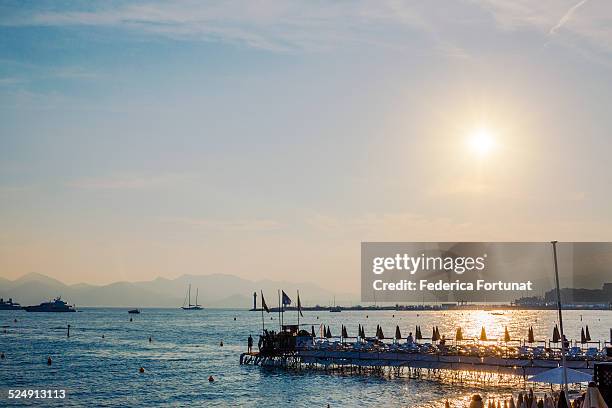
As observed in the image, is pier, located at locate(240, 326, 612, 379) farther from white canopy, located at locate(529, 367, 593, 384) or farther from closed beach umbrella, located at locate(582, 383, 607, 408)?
closed beach umbrella, located at locate(582, 383, 607, 408)

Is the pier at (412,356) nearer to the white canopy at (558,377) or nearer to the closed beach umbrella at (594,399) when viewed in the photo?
the white canopy at (558,377)

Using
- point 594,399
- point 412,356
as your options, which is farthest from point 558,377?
point 412,356

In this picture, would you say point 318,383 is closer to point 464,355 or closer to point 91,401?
point 464,355

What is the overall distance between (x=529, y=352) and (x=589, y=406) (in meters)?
32.5

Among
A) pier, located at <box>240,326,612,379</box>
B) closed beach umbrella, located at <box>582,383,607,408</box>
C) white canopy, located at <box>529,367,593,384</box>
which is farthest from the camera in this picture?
pier, located at <box>240,326,612,379</box>

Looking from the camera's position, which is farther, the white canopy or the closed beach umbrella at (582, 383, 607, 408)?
the white canopy

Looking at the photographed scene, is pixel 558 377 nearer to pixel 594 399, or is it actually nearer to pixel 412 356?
pixel 594 399

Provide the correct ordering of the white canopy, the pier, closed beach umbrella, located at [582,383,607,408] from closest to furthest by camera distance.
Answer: closed beach umbrella, located at [582,383,607,408] → the white canopy → the pier

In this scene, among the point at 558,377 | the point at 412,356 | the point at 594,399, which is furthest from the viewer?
the point at 412,356

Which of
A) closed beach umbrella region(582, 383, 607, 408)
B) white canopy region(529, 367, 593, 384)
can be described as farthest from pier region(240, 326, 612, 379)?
closed beach umbrella region(582, 383, 607, 408)

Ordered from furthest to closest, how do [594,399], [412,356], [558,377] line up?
[412,356] → [558,377] → [594,399]

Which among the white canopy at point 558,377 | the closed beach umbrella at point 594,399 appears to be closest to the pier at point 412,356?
the white canopy at point 558,377

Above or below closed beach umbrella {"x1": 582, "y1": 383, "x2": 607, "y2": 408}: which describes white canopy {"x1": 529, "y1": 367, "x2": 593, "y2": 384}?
below

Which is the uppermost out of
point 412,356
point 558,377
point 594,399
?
point 594,399
